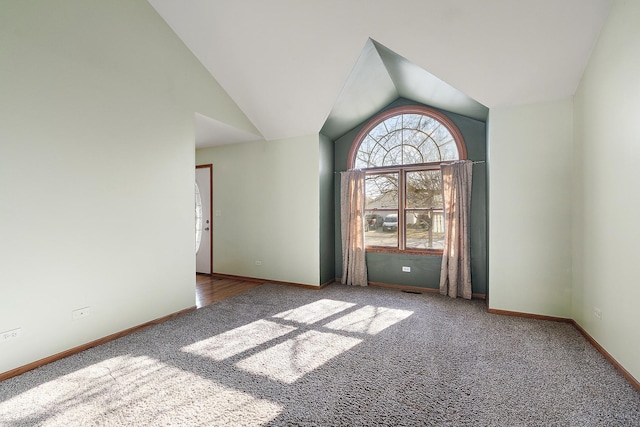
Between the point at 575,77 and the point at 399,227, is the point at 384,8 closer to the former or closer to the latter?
the point at 575,77

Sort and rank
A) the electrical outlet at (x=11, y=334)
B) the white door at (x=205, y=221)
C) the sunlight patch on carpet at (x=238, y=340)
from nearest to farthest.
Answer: the electrical outlet at (x=11, y=334) → the sunlight patch on carpet at (x=238, y=340) → the white door at (x=205, y=221)

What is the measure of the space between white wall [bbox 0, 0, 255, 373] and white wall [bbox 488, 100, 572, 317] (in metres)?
3.67

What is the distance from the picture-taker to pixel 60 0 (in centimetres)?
244

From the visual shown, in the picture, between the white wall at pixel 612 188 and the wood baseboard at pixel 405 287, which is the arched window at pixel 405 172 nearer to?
the wood baseboard at pixel 405 287

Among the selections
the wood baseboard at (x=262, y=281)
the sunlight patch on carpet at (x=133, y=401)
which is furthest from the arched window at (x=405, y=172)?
the sunlight patch on carpet at (x=133, y=401)

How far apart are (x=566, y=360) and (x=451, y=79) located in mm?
2837

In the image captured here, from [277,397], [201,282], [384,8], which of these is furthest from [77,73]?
[201,282]

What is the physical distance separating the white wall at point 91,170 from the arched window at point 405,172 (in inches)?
105

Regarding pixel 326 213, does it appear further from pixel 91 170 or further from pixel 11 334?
pixel 11 334

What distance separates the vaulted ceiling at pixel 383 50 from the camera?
253cm

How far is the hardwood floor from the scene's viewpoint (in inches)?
159

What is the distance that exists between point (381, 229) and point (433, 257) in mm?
888

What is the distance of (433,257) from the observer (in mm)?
4332

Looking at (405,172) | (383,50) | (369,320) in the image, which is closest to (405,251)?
(405,172)
